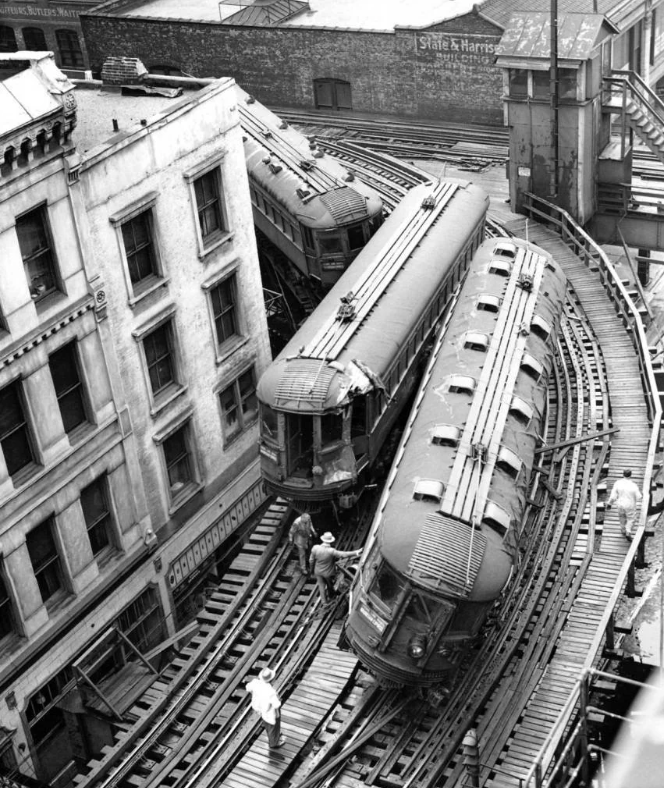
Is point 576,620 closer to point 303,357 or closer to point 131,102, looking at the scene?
point 303,357

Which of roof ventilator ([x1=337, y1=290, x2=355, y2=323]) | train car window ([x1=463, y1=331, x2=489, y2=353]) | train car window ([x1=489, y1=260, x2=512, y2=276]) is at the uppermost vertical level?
roof ventilator ([x1=337, y1=290, x2=355, y2=323])

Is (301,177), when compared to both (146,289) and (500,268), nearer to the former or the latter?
(500,268)

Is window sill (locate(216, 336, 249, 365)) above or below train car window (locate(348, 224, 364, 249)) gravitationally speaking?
below

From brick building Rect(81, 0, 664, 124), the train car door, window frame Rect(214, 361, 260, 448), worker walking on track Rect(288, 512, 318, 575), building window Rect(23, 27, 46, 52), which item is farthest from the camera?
building window Rect(23, 27, 46, 52)

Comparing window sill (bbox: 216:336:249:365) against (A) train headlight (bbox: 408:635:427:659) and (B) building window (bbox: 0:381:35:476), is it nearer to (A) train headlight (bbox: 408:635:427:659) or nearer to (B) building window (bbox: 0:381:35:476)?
(B) building window (bbox: 0:381:35:476)

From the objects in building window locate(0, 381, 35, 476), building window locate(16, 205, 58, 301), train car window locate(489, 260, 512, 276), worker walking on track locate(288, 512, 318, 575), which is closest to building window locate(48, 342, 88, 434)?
building window locate(0, 381, 35, 476)

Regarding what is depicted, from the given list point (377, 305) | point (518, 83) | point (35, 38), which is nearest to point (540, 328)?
point (377, 305)

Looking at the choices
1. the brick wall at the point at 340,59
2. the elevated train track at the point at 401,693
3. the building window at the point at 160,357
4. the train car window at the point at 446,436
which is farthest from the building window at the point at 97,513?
the brick wall at the point at 340,59
